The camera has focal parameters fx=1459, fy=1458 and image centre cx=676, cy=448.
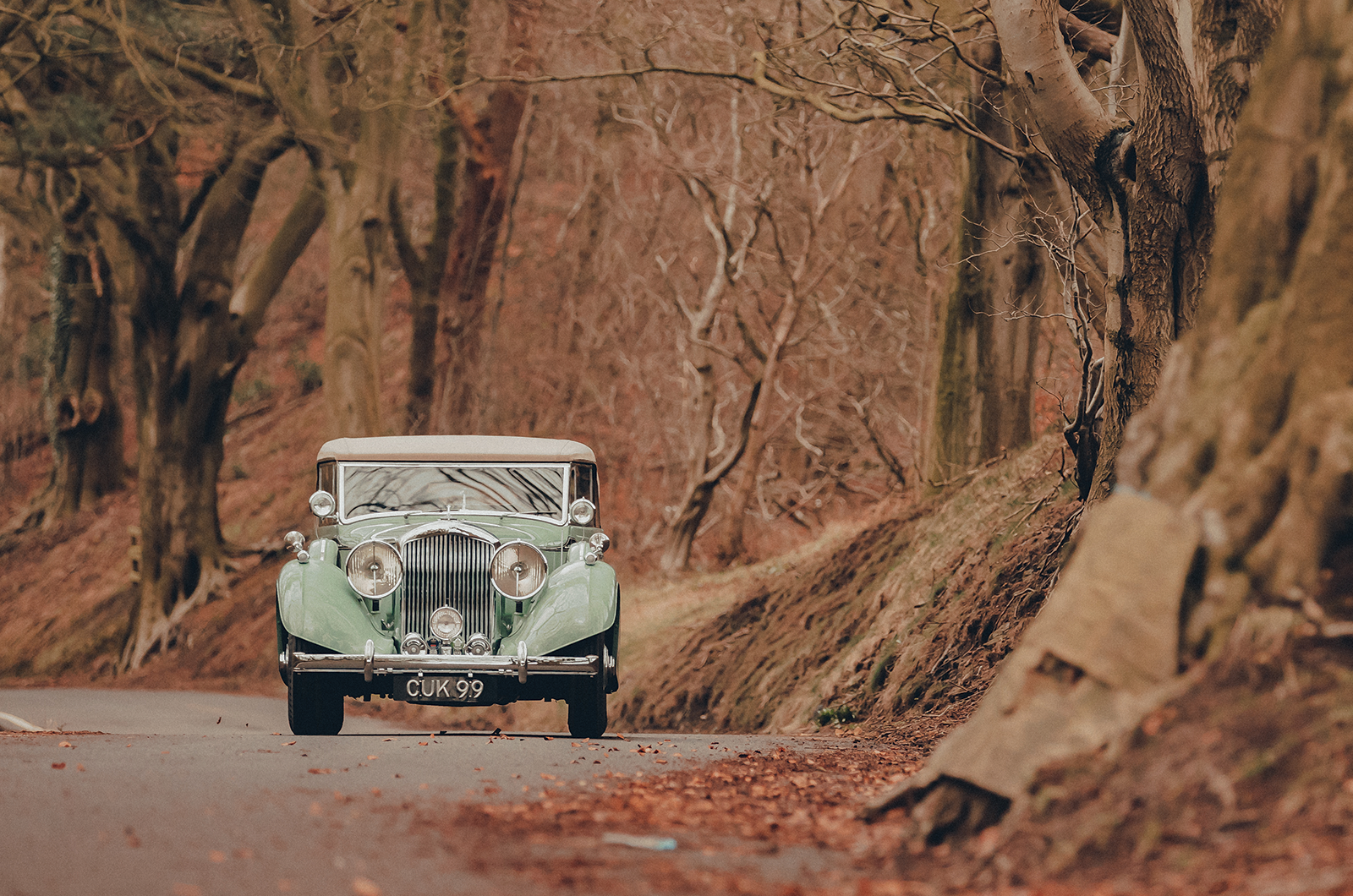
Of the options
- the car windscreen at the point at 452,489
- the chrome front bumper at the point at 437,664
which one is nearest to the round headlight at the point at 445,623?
the chrome front bumper at the point at 437,664

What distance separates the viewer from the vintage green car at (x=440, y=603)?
9.96 meters

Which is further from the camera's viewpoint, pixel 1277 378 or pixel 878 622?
pixel 878 622

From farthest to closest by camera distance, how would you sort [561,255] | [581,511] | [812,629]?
[561,255] → [812,629] → [581,511]

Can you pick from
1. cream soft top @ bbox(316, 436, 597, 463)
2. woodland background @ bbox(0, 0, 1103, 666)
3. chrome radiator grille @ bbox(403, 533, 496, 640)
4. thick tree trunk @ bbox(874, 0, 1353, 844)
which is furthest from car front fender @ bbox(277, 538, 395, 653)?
woodland background @ bbox(0, 0, 1103, 666)

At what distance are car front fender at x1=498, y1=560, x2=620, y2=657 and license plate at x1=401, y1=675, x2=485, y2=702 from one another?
347 millimetres

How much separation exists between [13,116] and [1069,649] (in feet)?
67.0

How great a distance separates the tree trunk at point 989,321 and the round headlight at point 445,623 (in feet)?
21.7

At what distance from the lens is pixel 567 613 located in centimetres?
1005

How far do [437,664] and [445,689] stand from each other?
7.3 inches

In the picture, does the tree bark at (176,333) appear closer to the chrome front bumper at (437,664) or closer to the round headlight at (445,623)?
the round headlight at (445,623)

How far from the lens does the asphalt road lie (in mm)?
4945

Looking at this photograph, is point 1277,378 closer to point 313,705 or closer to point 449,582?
point 449,582

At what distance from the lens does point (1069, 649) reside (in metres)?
5.45

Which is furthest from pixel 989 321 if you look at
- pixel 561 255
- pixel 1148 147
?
pixel 561 255
